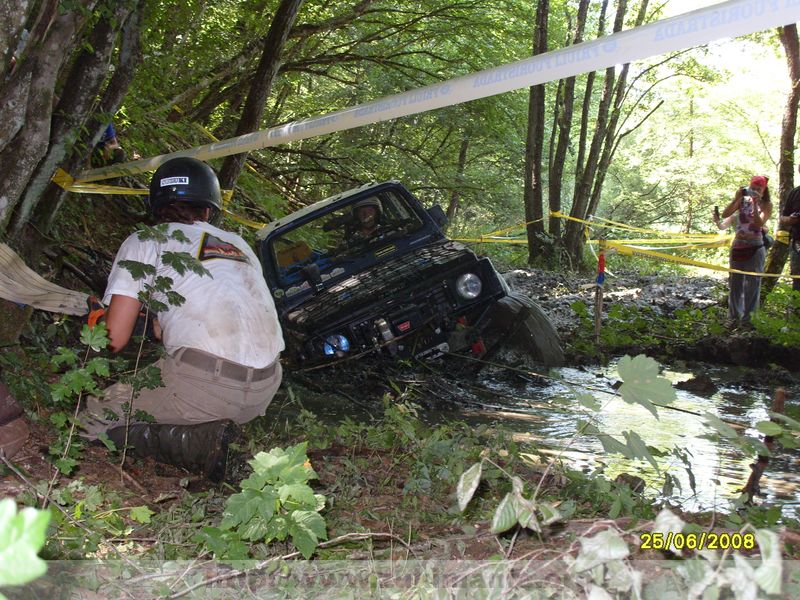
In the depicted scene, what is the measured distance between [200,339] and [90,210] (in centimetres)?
510

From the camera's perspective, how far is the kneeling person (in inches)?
135

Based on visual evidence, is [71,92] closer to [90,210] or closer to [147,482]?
[147,482]

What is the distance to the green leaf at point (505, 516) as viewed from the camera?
5.92 feet

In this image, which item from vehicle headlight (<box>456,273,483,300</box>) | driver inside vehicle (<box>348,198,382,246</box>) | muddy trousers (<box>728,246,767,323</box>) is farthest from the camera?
muddy trousers (<box>728,246,767,323</box>)

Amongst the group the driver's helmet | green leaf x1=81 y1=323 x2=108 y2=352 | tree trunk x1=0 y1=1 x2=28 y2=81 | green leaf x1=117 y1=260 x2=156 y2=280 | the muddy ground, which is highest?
tree trunk x1=0 y1=1 x2=28 y2=81

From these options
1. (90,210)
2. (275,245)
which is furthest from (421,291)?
(90,210)

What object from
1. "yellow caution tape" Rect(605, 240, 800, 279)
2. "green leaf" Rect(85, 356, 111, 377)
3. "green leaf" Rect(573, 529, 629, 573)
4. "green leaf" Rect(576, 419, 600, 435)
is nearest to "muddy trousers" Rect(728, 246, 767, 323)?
"yellow caution tape" Rect(605, 240, 800, 279)

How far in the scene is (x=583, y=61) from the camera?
3.47 meters

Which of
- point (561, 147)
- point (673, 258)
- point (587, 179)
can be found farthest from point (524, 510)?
point (587, 179)

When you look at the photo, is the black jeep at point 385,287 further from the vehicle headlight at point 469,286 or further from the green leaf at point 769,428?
the green leaf at point 769,428

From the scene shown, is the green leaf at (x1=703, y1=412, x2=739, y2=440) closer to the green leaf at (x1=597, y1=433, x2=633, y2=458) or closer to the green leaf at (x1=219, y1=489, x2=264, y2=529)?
the green leaf at (x1=597, y1=433, x2=633, y2=458)

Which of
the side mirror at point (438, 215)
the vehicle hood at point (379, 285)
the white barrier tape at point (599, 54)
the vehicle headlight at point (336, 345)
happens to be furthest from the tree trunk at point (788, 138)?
the white barrier tape at point (599, 54)

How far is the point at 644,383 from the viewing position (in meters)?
2.14
